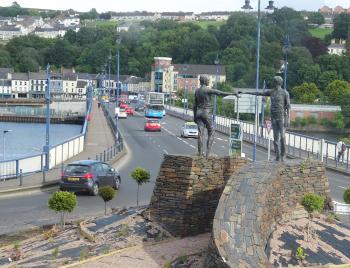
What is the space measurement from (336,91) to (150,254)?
104820 mm

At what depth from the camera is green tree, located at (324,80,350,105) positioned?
112 meters

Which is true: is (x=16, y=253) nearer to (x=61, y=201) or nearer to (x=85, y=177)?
(x=61, y=201)

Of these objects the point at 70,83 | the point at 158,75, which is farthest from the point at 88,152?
the point at 70,83

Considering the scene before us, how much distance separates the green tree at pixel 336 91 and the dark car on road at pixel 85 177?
290 ft

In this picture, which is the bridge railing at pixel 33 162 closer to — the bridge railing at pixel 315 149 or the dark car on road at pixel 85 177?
the dark car on road at pixel 85 177

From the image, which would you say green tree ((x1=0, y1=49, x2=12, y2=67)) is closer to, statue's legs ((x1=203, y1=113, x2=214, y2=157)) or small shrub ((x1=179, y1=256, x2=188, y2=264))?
statue's legs ((x1=203, y1=113, x2=214, y2=157))

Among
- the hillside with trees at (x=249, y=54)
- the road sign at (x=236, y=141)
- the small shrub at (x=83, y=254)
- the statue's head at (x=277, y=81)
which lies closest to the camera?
the small shrub at (x=83, y=254)

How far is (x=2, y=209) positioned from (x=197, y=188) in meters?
8.62

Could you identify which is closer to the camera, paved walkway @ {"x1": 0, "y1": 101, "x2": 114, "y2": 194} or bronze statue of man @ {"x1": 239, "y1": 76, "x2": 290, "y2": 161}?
bronze statue of man @ {"x1": 239, "y1": 76, "x2": 290, "y2": 161}

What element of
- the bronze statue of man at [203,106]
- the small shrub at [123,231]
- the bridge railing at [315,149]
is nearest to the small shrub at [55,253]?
the small shrub at [123,231]

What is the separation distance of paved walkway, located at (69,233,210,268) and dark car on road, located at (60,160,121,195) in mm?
10319

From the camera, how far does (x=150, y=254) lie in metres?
14.3

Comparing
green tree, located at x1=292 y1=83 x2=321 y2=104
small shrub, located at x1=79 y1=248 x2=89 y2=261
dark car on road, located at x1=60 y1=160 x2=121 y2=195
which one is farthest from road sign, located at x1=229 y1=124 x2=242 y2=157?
green tree, located at x1=292 y1=83 x2=321 y2=104

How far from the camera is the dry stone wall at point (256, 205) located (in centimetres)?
1202
